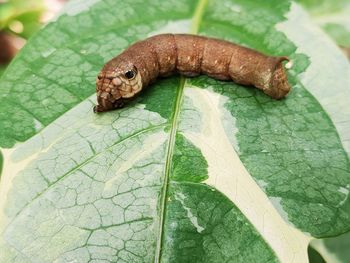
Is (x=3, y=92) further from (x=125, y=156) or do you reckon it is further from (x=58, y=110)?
(x=125, y=156)

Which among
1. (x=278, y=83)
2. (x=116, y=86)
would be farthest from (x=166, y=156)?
(x=278, y=83)

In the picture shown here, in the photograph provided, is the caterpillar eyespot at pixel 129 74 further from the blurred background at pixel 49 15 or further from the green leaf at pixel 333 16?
the green leaf at pixel 333 16

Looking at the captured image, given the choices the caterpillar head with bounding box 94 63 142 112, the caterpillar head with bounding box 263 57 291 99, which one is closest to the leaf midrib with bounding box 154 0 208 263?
the caterpillar head with bounding box 94 63 142 112

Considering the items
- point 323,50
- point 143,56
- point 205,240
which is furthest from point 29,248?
point 323,50

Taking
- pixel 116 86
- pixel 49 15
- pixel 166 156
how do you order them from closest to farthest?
1. pixel 166 156
2. pixel 116 86
3. pixel 49 15

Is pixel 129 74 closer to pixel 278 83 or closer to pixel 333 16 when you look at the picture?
pixel 278 83

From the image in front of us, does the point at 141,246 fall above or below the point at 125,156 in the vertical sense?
below

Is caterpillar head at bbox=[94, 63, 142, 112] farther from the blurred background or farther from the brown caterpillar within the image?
the blurred background
